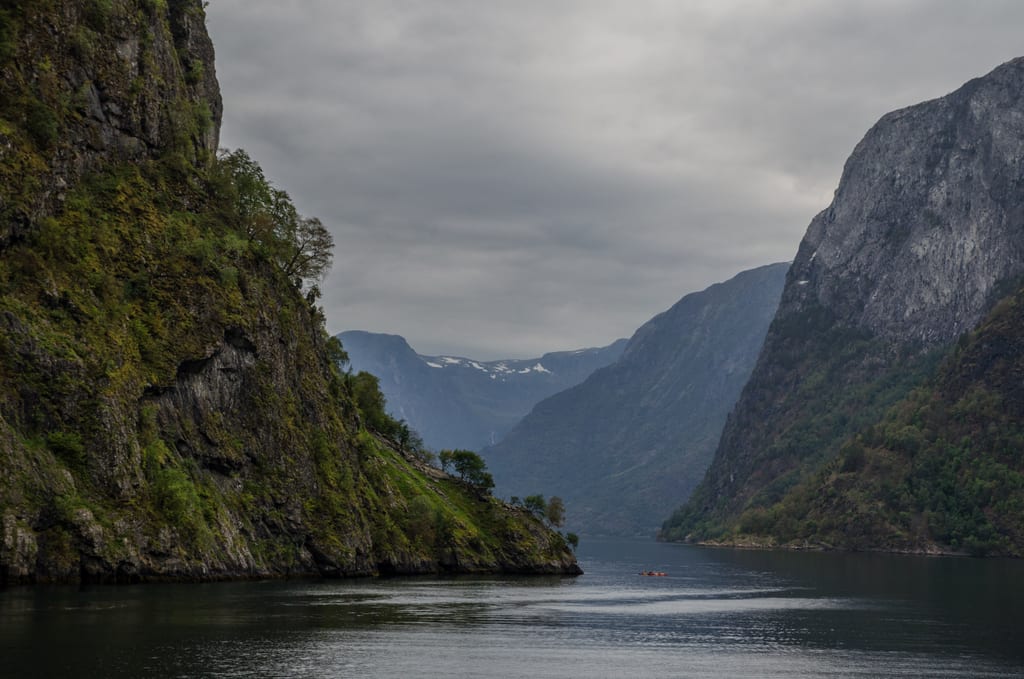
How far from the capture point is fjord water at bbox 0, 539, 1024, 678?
254 ft

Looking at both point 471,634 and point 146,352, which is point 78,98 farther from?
point 471,634

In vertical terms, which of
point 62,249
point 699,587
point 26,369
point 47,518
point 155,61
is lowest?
point 699,587

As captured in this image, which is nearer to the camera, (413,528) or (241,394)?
(241,394)

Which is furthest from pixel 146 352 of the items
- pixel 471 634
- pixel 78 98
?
pixel 471 634

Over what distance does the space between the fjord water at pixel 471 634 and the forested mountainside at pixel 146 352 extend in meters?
9.39

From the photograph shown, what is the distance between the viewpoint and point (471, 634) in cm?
10112

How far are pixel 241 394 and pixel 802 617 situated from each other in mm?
85551

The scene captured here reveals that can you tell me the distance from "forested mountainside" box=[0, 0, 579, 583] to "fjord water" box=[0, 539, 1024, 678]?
30.8 ft

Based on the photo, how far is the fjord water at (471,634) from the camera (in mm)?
77562

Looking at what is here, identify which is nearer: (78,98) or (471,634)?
(471,634)

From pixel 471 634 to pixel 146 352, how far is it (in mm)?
70856

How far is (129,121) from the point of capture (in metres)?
167

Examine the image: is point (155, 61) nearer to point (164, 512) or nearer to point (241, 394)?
point (241, 394)

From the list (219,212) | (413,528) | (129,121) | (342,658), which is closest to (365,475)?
(413,528)
